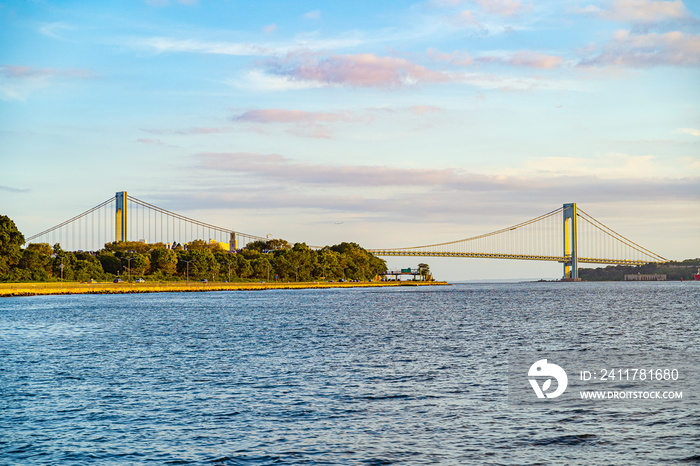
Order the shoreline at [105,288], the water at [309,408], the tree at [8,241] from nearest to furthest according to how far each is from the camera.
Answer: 1. the water at [309,408]
2. the shoreline at [105,288]
3. the tree at [8,241]

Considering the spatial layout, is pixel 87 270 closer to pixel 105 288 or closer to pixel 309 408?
pixel 105 288

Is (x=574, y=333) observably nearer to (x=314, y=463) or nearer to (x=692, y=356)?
(x=692, y=356)

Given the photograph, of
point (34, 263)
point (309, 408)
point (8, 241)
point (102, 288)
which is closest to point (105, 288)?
point (102, 288)

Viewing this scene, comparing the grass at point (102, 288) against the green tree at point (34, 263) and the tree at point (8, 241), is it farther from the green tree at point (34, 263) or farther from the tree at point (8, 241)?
the tree at point (8, 241)

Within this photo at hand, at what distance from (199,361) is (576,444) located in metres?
21.6

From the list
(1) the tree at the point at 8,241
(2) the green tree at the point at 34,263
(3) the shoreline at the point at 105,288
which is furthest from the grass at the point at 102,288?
(1) the tree at the point at 8,241

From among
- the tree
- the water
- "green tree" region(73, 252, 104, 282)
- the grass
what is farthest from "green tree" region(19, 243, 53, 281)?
the water

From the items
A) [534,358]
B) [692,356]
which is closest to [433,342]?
[534,358]

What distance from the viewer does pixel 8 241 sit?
429 ft

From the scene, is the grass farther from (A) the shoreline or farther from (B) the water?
(B) the water

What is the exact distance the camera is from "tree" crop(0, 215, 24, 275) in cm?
13012

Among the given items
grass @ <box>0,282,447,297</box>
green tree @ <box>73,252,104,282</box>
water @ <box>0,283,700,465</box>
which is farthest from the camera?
green tree @ <box>73,252,104,282</box>

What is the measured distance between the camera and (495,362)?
33625 millimetres

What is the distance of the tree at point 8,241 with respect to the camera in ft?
427
